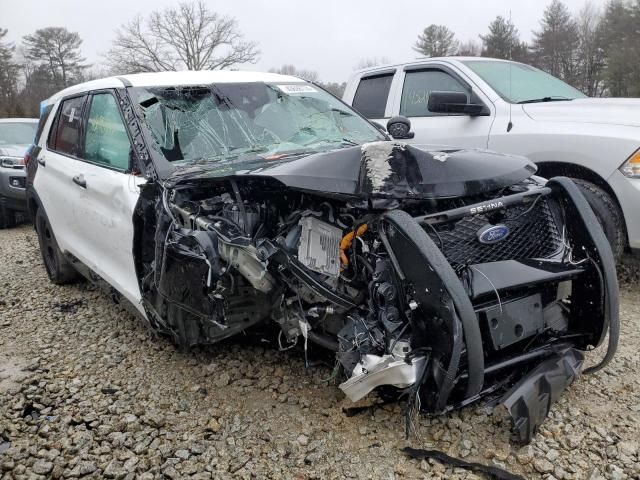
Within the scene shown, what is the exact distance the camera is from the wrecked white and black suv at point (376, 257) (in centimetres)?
220

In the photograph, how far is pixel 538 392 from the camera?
2312mm

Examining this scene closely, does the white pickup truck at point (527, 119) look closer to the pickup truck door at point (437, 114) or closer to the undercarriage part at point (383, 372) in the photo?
the pickup truck door at point (437, 114)

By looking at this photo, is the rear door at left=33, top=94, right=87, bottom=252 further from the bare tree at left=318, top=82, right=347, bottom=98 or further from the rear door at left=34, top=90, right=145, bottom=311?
the bare tree at left=318, top=82, right=347, bottom=98

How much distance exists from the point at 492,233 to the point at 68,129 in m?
3.52

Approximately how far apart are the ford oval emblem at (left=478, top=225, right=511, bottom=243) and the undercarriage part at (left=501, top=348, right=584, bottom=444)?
0.61 m

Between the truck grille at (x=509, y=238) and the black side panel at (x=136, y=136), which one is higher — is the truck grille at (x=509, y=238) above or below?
below

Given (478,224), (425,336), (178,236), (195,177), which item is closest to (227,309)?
(178,236)

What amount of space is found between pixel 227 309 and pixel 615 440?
1888 mm

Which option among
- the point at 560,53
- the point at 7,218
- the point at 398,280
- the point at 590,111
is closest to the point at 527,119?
the point at 590,111

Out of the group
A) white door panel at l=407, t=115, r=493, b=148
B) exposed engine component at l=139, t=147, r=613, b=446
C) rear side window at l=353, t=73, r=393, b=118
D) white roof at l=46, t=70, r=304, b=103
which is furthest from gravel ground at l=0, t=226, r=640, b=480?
rear side window at l=353, t=73, r=393, b=118

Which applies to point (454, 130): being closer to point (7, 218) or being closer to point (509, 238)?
point (509, 238)

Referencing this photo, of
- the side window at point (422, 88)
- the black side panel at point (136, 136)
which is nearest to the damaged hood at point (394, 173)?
the black side panel at point (136, 136)

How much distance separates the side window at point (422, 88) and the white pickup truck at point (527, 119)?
0.03ft

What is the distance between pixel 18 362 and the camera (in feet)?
11.4
